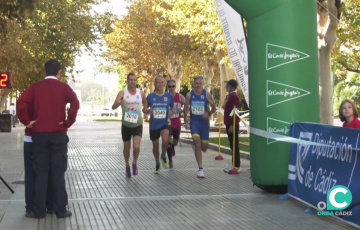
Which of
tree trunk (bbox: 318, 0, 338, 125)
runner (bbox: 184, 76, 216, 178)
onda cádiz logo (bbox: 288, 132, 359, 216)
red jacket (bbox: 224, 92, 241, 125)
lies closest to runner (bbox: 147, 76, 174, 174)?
runner (bbox: 184, 76, 216, 178)

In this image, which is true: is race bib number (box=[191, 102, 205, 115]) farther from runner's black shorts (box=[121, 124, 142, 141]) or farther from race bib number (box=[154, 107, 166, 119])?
runner's black shorts (box=[121, 124, 142, 141])

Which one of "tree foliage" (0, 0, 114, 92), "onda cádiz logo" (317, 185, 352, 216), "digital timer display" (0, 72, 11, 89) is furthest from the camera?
"tree foliage" (0, 0, 114, 92)

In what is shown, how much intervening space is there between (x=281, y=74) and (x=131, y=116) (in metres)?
3.50

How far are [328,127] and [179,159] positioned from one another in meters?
8.85

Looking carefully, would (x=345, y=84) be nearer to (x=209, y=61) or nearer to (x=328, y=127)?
(x=209, y=61)

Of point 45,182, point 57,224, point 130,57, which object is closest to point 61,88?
point 45,182

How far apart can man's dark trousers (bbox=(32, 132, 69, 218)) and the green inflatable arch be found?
3.32m

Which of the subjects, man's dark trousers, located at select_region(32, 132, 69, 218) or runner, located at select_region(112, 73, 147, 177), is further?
runner, located at select_region(112, 73, 147, 177)

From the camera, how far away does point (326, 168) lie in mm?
7871

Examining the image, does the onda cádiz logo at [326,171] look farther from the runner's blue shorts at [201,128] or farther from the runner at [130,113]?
the runner at [130,113]

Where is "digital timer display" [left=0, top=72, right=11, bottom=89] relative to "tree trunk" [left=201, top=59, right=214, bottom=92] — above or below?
below

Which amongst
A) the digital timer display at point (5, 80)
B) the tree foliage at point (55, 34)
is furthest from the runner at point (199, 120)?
the tree foliage at point (55, 34)

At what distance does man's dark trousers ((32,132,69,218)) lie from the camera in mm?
7742

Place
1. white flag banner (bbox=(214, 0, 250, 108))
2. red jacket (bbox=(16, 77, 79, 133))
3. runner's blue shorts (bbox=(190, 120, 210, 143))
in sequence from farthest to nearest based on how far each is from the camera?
white flag banner (bbox=(214, 0, 250, 108)) → runner's blue shorts (bbox=(190, 120, 210, 143)) → red jacket (bbox=(16, 77, 79, 133))
